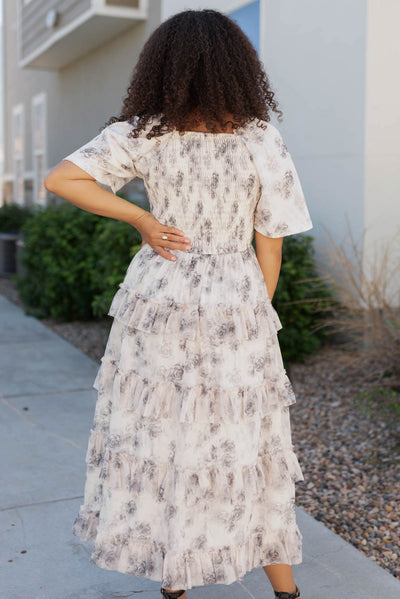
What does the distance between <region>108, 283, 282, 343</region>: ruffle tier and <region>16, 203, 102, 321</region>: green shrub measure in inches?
183

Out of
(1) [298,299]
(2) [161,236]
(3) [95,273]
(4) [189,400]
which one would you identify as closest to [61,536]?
(4) [189,400]

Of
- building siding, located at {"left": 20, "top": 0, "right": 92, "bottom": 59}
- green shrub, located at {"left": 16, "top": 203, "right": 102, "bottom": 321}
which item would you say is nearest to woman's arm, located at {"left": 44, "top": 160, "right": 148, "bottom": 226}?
green shrub, located at {"left": 16, "top": 203, "right": 102, "bottom": 321}

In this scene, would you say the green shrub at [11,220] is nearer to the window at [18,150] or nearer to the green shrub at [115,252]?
the window at [18,150]

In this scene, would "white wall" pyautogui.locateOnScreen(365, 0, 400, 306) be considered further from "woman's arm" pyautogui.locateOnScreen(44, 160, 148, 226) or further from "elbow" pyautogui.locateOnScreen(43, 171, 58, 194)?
"elbow" pyautogui.locateOnScreen(43, 171, 58, 194)

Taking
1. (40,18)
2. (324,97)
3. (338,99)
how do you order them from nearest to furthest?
(338,99) < (324,97) < (40,18)

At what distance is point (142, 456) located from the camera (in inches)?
81.0

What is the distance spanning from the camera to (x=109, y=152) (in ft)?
6.67

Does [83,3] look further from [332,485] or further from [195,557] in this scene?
[195,557]

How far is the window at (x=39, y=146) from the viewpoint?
42.9 feet

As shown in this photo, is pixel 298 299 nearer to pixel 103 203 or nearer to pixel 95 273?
pixel 95 273

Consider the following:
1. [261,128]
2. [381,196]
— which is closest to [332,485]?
[261,128]

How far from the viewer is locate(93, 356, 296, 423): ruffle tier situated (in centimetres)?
201

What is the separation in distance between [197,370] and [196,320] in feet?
0.47

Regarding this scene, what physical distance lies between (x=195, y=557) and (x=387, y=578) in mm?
908
